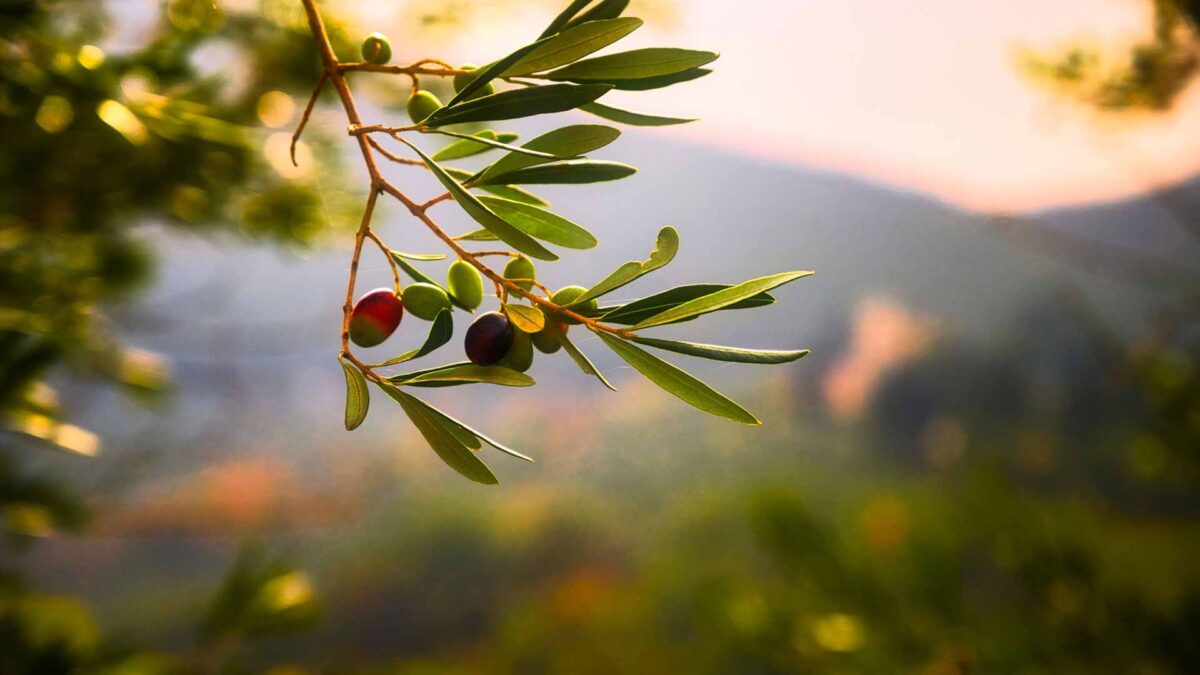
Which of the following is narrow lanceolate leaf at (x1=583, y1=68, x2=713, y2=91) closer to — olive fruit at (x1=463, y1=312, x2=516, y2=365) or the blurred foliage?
olive fruit at (x1=463, y1=312, x2=516, y2=365)

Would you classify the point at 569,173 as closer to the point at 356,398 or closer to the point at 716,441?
the point at 356,398

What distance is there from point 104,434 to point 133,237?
1328mm

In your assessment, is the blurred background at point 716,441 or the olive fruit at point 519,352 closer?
the olive fruit at point 519,352

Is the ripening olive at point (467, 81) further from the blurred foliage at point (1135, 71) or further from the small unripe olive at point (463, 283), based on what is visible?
the blurred foliage at point (1135, 71)

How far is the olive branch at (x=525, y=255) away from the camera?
0.19 meters

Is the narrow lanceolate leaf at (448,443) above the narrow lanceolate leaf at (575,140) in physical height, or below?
below

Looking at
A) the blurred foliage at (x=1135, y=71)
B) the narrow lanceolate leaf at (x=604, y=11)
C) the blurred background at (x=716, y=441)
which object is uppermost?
the blurred foliage at (x=1135, y=71)

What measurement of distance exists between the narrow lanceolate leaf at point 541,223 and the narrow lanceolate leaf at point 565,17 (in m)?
0.05

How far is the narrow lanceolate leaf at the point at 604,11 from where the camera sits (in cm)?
19

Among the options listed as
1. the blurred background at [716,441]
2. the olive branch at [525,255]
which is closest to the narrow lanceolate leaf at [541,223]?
the olive branch at [525,255]

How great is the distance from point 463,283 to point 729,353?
0.08m

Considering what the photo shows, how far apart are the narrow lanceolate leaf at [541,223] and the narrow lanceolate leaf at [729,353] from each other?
5cm

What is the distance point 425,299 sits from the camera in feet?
0.70

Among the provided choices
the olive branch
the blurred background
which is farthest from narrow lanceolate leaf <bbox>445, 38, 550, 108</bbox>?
the blurred background
